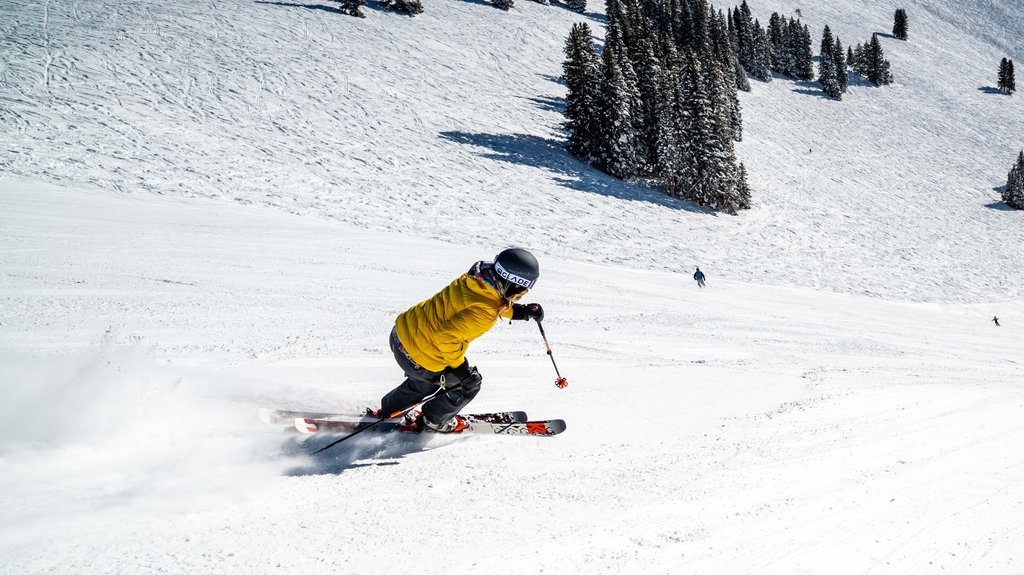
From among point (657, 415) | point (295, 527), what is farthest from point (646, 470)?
point (295, 527)

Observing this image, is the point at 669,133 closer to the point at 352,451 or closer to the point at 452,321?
the point at 452,321

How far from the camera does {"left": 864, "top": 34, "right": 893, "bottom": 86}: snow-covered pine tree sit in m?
71.8

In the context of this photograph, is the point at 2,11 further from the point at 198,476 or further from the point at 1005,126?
the point at 1005,126

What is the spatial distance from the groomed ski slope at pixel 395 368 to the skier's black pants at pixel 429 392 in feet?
1.17

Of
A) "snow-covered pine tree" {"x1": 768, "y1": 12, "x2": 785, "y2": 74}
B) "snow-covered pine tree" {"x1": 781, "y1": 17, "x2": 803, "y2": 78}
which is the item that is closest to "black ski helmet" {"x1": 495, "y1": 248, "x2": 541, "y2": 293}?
"snow-covered pine tree" {"x1": 781, "y1": 17, "x2": 803, "y2": 78}

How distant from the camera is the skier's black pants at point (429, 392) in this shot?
15.3ft

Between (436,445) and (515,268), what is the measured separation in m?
1.87

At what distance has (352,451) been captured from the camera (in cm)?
467

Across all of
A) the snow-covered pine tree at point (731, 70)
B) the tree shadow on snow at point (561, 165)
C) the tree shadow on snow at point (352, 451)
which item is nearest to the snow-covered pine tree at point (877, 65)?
the snow-covered pine tree at point (731, 70)

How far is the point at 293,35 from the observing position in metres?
39.8

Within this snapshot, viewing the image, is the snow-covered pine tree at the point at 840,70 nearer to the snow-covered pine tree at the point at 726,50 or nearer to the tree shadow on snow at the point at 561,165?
the snow-covered pine tree at the point at 726,50

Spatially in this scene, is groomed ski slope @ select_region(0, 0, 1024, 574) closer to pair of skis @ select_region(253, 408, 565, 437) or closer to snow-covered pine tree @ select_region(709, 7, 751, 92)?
pair of skis @ select_region(253, 408, 565, 437)

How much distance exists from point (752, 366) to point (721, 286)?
353 inches

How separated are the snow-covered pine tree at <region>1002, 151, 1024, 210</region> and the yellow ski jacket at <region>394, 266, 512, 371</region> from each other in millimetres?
54950
